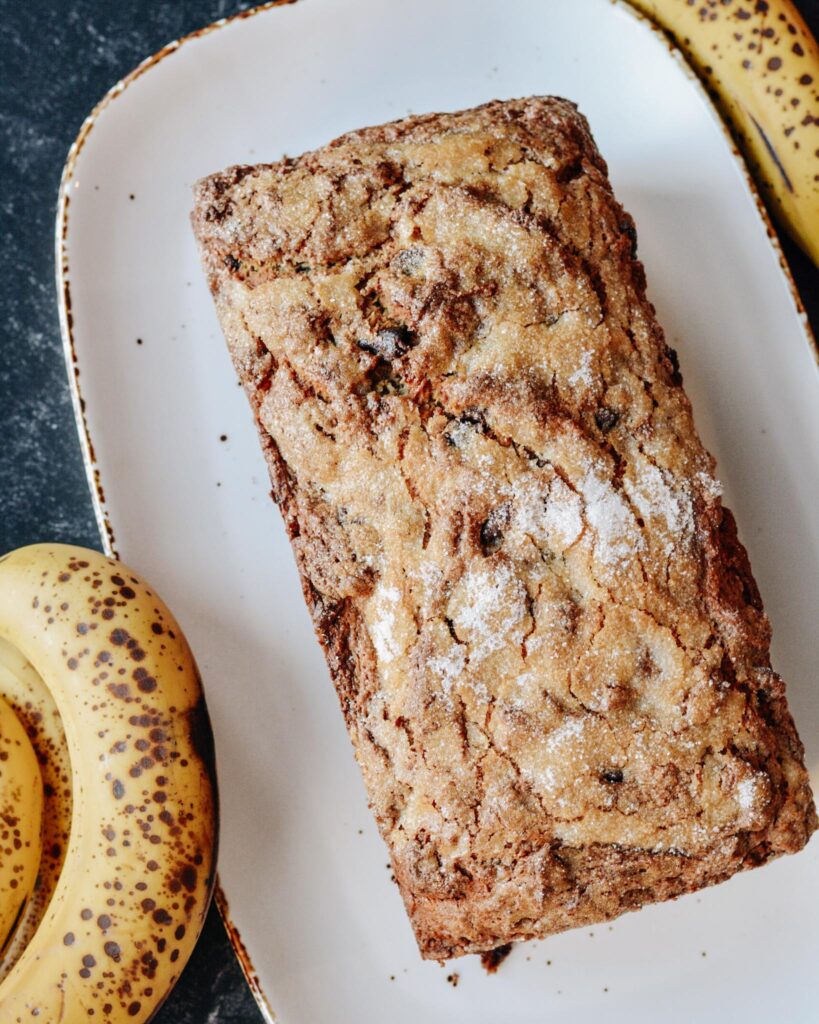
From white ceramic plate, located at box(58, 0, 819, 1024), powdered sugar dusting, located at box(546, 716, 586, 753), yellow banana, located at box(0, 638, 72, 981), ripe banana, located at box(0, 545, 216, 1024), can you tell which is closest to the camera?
powdered sugar dusting, located at box(546, 716, 586, 753)

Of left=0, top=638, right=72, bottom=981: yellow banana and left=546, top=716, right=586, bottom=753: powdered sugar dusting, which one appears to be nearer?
left=546, top=716, right=586, bottom=753: powdered sugar dusting

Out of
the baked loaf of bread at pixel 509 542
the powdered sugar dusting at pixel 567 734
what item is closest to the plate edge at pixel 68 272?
the baked loaf of bread at pixel 509 542

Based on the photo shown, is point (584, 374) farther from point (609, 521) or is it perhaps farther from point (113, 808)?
point (113, 808)

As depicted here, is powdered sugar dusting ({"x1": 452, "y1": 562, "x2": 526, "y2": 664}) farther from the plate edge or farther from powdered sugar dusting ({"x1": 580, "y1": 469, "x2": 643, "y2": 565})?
the plate edge

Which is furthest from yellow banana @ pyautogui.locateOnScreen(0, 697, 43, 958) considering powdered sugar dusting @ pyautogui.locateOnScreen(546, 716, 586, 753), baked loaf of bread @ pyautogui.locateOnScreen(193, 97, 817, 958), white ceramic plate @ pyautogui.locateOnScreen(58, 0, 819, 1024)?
powdered sugar dusting @ pyautogui.locateOnScreen(546, 716, 586, 753)

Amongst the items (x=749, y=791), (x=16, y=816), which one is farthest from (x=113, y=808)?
(x=749, y=791)

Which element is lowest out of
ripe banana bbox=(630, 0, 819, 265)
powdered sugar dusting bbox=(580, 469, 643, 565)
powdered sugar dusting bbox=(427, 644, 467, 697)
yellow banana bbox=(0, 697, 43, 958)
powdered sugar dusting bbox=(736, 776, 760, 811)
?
yellow banana bbox=(0, 697, 43, 958)
